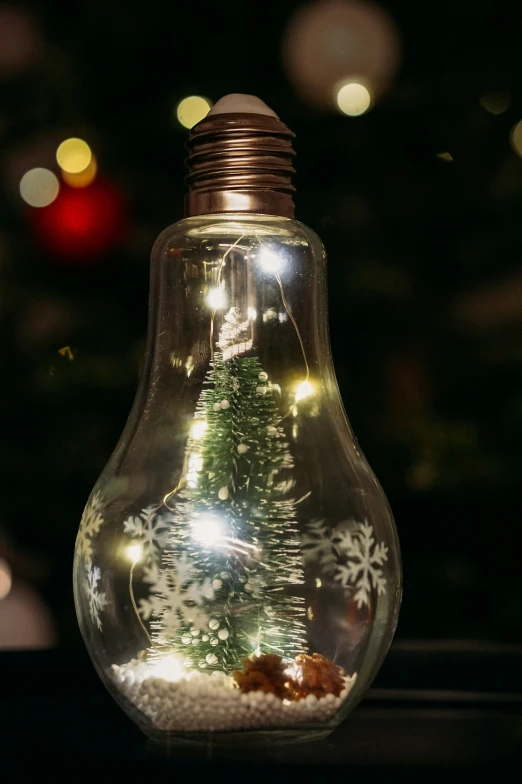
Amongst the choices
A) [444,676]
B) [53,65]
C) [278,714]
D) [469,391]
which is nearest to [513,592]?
[469,391]

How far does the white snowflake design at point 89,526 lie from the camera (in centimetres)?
59

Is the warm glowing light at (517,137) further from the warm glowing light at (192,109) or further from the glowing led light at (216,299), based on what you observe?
the glowing led light at (216,299)

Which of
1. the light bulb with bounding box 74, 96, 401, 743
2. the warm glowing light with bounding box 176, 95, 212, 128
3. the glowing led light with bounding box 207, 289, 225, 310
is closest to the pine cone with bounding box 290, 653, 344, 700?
the light bulb with bounding box 74, 96, 401, 743

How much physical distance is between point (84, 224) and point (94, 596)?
0.65 metres

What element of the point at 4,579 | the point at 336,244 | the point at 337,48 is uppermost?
the point at 337,48

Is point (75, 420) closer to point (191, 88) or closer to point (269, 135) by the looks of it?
point (191, 88)

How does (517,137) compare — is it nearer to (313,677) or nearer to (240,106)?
(240,106)

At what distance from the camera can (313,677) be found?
0.56m

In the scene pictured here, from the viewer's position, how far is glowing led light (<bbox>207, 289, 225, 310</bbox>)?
61 cm

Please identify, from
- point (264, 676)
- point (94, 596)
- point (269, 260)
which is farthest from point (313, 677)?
point (269, 260)

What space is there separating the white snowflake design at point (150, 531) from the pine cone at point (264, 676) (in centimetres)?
8

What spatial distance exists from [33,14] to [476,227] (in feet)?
1.84

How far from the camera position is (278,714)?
1.82 ft

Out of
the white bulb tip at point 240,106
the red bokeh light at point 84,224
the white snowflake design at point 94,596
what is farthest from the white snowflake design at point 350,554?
the red bokeh light at point 84,224
